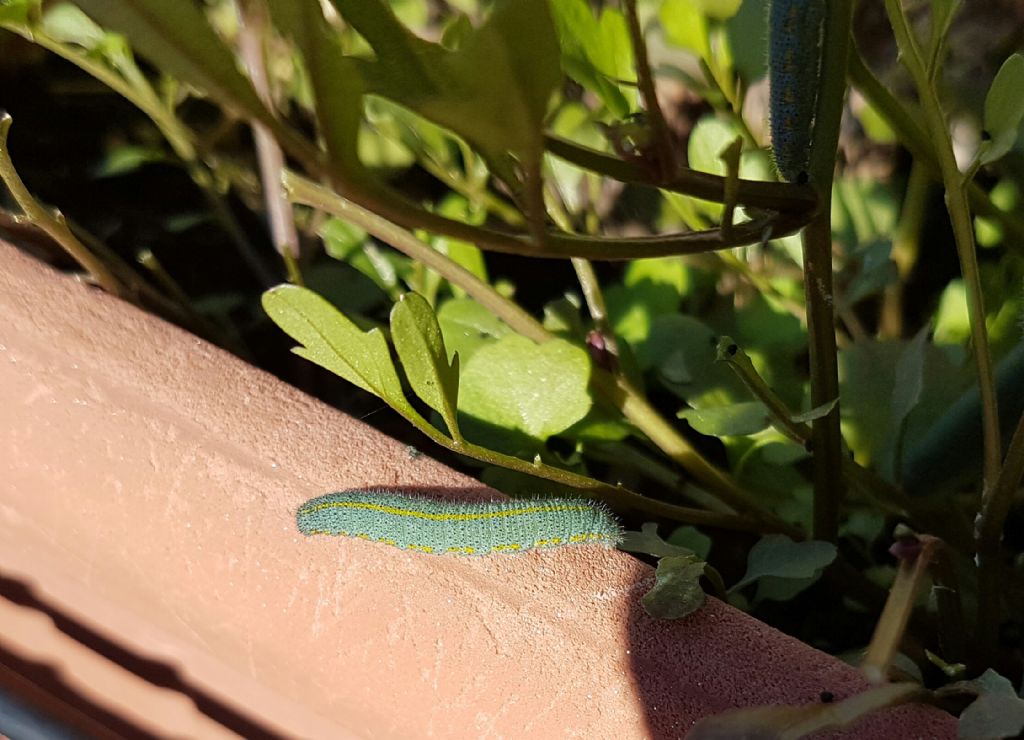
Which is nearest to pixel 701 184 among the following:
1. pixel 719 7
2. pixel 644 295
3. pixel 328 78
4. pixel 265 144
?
pixel 328 78

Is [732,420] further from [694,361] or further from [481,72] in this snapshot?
[481,72]

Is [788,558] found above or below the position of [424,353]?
below

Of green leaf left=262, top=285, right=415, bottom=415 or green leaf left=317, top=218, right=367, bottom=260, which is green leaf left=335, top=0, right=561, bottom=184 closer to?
green leaf left=262, top=285, right=415, bottom=415

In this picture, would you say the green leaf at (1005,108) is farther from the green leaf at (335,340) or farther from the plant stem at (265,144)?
the plant stem at (265,144)

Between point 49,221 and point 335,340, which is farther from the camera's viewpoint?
point 49,221

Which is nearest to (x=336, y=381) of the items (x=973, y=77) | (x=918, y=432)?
(x=918, y=432)

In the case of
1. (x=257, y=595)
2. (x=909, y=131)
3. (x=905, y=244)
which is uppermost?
(x=909, y=131)
